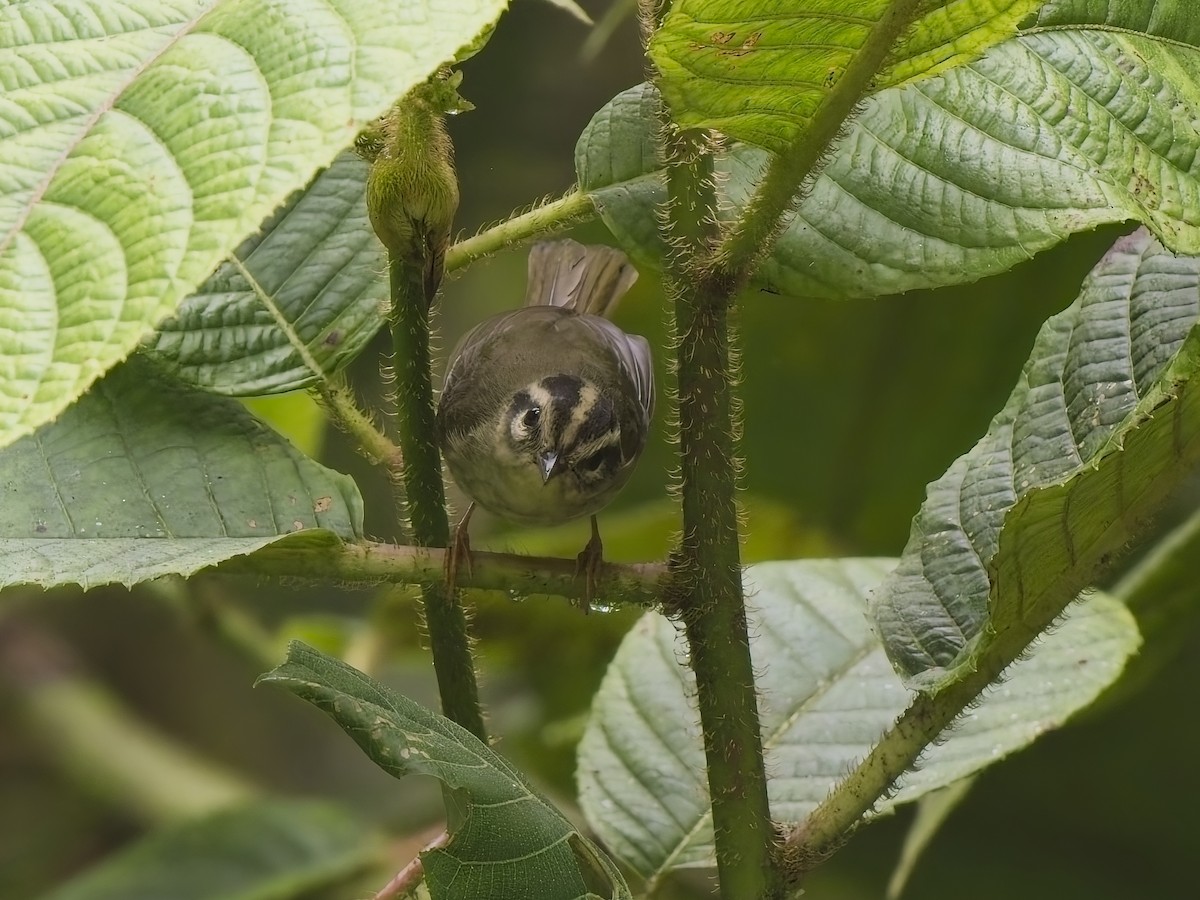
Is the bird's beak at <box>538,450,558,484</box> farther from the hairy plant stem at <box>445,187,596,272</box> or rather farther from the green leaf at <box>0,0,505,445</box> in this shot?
the green leaf at <box>0,0,505,445</box>

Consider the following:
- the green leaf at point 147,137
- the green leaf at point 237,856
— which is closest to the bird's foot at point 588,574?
the green leaf at point 147,137

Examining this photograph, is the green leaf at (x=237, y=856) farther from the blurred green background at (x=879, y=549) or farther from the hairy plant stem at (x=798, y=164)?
the hairy plant stem at (x=798, y=164)

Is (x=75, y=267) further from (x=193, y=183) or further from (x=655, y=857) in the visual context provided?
(x=655, y=857)

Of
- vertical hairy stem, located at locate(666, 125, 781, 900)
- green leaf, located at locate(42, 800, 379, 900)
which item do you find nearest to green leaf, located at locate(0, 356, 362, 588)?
vertical hairy stem, located at locate(666, 125, 781, 900)

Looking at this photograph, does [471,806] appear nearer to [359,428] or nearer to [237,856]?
[359,428]

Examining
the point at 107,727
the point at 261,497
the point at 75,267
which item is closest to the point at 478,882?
the point at 261,497

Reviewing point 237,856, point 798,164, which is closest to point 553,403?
point 798,164
